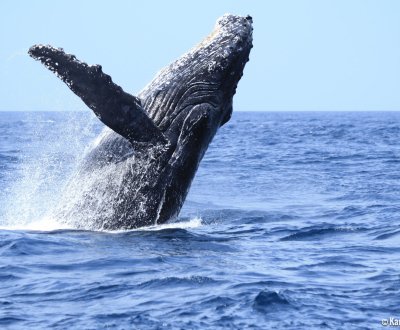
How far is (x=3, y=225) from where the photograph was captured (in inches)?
575

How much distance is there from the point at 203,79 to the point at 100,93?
6.30 ft

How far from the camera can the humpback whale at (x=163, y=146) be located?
12859 mm

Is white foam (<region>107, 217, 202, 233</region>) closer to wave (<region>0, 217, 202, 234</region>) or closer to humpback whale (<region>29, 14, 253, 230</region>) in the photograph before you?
wave (<region>0, 217, 202, 234</region>)

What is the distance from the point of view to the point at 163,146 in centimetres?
1274

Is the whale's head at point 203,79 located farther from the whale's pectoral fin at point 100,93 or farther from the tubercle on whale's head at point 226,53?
the whale's pectoral fin at point 100,93

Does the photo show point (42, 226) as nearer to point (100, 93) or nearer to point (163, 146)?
point (163, 146)

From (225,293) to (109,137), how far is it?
4591 millimetres

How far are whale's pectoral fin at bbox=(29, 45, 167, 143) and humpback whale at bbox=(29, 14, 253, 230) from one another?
198 mm

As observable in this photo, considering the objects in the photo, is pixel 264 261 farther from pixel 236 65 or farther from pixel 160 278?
pixel 236 65

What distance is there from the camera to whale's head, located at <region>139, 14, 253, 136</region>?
1302 centimetres

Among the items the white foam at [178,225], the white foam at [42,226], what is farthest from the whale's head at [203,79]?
the white foam at [42,226]

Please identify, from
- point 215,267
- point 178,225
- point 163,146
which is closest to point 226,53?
point 163,146

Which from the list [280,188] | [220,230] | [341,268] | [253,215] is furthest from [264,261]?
[280,188]

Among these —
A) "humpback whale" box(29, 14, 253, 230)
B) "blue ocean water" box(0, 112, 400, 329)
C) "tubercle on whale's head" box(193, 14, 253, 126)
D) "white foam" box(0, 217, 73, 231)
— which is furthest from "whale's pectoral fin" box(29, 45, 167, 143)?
"white foam" box(0, 217, 73, 231)
